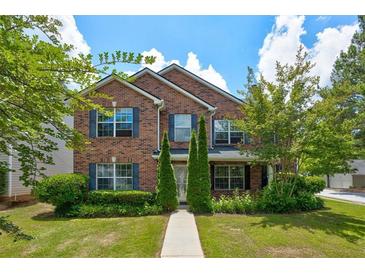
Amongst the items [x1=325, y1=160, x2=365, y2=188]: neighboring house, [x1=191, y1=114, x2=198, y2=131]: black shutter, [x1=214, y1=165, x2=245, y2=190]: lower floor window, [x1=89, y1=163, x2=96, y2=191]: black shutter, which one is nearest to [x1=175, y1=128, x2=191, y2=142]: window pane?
[x1=191, y1=114, x2=198, y2=131]: black shutter

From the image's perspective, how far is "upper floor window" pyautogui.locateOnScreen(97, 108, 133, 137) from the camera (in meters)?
14.1

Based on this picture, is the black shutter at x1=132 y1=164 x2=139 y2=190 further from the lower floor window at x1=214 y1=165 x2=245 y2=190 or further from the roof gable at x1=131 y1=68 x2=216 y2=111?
the roof gable at x1=131 y1=68 x2=216 y2=111

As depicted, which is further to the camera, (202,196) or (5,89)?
(202,196)

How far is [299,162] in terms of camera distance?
44.3 feet

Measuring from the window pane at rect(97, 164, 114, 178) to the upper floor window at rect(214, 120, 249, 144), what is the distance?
6407 millimetres

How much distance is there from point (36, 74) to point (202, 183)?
411 inches

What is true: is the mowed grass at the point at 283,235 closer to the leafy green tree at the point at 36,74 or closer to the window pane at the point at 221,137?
the leafy green tree at the point at 36,74

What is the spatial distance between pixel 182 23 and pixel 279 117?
24.0 feet

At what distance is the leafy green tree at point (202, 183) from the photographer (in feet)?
39.6

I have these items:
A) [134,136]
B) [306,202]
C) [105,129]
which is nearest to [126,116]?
[134,136]

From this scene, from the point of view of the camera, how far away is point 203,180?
1234 centimetres

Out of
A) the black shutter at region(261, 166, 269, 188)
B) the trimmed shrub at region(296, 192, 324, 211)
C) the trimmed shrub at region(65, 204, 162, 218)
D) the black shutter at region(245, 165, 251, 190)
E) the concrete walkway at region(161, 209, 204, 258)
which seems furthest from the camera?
the black shutter at region(261, 166, 269, 188)
